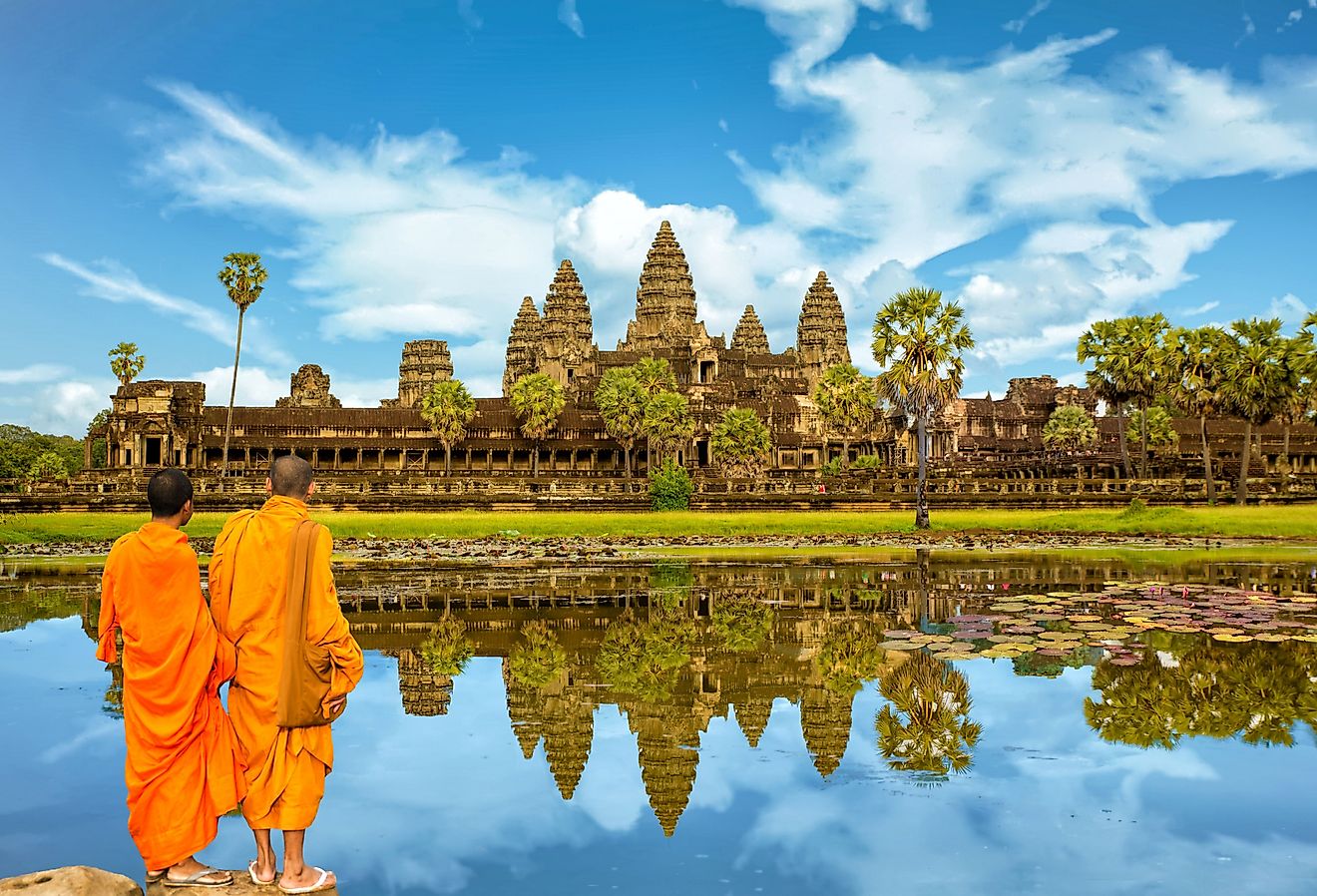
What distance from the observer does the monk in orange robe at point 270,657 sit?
18.9ft

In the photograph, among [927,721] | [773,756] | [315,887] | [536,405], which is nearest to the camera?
[315,887]

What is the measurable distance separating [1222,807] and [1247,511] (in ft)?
124

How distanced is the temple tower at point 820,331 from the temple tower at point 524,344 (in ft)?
103

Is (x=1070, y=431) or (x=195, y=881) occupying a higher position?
(x=1070, y=431)

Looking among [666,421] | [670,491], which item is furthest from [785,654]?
[666,421]

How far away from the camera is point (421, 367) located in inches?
4523

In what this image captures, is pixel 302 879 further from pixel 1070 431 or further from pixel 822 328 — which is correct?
pixel 822 328

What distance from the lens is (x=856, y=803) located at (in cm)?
695

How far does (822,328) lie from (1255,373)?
247 feet

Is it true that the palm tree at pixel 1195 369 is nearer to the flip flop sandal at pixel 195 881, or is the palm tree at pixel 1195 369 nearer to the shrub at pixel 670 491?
the shrub at pixel 670 491

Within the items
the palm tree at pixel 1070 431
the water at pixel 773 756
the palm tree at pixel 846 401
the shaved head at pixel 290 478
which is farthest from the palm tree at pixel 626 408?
the shaved head at pixel 290 478

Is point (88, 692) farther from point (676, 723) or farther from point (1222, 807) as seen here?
point (1222, 807)

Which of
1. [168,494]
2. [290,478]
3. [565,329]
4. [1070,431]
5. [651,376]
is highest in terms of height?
[565,329]

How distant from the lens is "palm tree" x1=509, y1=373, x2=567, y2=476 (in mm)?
78625
